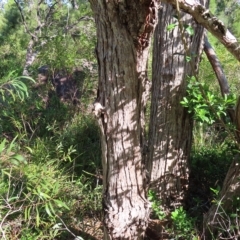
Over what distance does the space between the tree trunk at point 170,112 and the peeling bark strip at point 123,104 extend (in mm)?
618

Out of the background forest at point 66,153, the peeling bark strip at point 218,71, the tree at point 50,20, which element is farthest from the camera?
the tree at point 50,20

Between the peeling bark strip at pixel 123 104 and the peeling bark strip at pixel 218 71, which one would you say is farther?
the peeling bark strip at pixel 218 71

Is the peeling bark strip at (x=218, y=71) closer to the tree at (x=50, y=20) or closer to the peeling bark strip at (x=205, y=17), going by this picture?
the peeling bark strip at (x=205, y=17)

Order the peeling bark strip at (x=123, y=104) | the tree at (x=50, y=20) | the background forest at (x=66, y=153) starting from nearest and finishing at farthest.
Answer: the peeling bark strip at (x=123, y=104)
the background forest at (x=66, y=153)
the tree at (x=50, y=20)

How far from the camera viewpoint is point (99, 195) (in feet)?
11.1

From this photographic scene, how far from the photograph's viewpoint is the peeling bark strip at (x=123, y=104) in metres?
1.70

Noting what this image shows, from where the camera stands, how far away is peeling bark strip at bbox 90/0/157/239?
1.70 metres

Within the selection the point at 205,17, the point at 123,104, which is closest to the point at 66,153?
the point at 123,104

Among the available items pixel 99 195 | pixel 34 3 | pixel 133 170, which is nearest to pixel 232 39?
pixel 133 170

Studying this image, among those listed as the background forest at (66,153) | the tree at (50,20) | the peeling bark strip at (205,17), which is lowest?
the background forest at (66,153)

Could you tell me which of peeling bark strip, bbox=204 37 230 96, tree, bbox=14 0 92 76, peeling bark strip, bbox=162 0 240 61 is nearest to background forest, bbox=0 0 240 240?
peeling bark strip, bbox=204 37 230 96

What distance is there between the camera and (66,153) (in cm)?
386

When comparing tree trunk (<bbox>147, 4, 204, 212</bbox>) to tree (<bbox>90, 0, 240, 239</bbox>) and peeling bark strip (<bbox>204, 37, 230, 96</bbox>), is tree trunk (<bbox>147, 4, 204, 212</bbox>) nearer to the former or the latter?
peeling bark strip (<bbox>204, 37, 230, 96</bbox>)

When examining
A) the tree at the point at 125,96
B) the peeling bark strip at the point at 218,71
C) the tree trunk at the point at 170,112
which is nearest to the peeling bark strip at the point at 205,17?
the tree at the point at 125,96
